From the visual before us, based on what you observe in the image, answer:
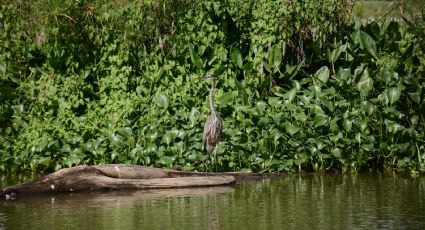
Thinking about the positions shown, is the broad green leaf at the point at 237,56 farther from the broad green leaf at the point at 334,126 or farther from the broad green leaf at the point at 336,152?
the broad green leaf at the point at 336,152

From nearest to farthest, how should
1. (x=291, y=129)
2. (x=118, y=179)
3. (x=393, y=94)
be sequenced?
1. (x=118, y=179)
2. (x=291, y=129)
3. (x=393, y=94)

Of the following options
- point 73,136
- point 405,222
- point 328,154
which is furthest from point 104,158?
point 405,222

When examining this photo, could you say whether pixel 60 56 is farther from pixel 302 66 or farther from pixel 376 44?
pixel 376 44

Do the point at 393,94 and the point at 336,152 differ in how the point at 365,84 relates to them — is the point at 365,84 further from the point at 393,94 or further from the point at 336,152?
the point at 336,152

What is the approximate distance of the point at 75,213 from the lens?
9898mm

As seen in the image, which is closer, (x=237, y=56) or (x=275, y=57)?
(x=275, y=57)

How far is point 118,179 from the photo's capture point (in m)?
11.3

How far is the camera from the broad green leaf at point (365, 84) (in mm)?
12891

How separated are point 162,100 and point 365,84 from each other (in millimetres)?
2959

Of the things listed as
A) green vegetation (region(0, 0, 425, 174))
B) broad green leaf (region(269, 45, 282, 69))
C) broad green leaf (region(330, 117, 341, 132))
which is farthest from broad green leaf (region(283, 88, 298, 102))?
broad green leaf (region(269, 45, 282, 69))

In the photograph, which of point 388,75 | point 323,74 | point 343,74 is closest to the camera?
point 388,75

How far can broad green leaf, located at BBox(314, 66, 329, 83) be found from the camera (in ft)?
44.1

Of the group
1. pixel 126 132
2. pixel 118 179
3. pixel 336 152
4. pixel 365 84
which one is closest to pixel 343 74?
pixel 365 84

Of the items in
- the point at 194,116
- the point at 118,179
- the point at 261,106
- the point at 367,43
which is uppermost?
the point at 367,43
